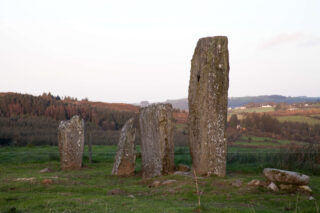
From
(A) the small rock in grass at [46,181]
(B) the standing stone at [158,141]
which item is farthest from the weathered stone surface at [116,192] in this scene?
(B) the standing stone at [158,141]

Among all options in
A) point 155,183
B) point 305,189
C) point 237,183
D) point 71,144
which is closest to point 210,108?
point 237,183

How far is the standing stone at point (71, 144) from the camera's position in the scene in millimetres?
20484

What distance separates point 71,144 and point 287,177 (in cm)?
1324

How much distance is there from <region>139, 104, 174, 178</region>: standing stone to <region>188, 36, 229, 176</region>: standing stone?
1.56 m

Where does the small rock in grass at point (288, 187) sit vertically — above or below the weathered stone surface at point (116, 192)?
above

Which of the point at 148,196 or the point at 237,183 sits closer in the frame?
the point at 148,196

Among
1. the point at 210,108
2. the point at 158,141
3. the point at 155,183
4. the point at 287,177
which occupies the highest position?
the point at 210,108

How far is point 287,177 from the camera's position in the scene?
11242mm

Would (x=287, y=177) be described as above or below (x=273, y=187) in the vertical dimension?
above

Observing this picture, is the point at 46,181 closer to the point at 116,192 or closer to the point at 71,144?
the point at 116,192

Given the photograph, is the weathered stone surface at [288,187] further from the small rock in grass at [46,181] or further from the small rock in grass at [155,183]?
the small rock in grass at [46,181]

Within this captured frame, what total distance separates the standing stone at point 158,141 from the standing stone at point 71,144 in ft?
18.4

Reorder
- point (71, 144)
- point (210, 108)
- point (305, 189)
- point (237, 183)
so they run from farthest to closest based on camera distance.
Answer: point (71, 144) → point (210, 108) → point (237, 183) → point (305, 189)

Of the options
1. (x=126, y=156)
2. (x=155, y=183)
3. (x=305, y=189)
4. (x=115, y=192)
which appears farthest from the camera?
(x=126, y=156)
